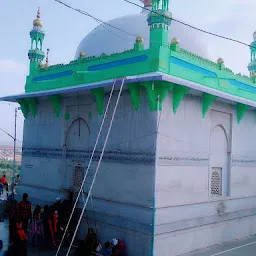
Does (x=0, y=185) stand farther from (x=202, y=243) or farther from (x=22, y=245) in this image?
(x=202, y=243)

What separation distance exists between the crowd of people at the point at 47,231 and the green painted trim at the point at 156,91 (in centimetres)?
357

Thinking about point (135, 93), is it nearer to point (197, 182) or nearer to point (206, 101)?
point (206, 101)

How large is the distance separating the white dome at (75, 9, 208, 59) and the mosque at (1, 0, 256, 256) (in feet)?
0.15

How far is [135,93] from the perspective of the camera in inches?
348

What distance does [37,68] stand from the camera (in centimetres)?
1253

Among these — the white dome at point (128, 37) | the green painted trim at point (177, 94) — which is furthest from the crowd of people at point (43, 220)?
the white dome at point (128, 37)

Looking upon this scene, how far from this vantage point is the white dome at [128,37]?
11141mm

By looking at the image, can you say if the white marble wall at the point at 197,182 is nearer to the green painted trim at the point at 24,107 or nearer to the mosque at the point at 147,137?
the mosque at the point at 147,137

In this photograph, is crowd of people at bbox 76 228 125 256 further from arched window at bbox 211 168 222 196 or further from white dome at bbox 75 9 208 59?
white dome at bbox 75 9 208 59

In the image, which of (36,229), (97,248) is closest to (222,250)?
(97,248)

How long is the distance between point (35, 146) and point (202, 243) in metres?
6.60

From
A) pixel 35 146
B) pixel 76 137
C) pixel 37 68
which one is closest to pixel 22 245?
pixel 76 137

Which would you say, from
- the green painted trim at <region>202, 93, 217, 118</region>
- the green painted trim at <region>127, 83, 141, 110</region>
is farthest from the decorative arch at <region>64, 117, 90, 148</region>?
the green painted trim at <region>202, 93, 217, 118</region>

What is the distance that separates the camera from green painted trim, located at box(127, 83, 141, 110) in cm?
870
